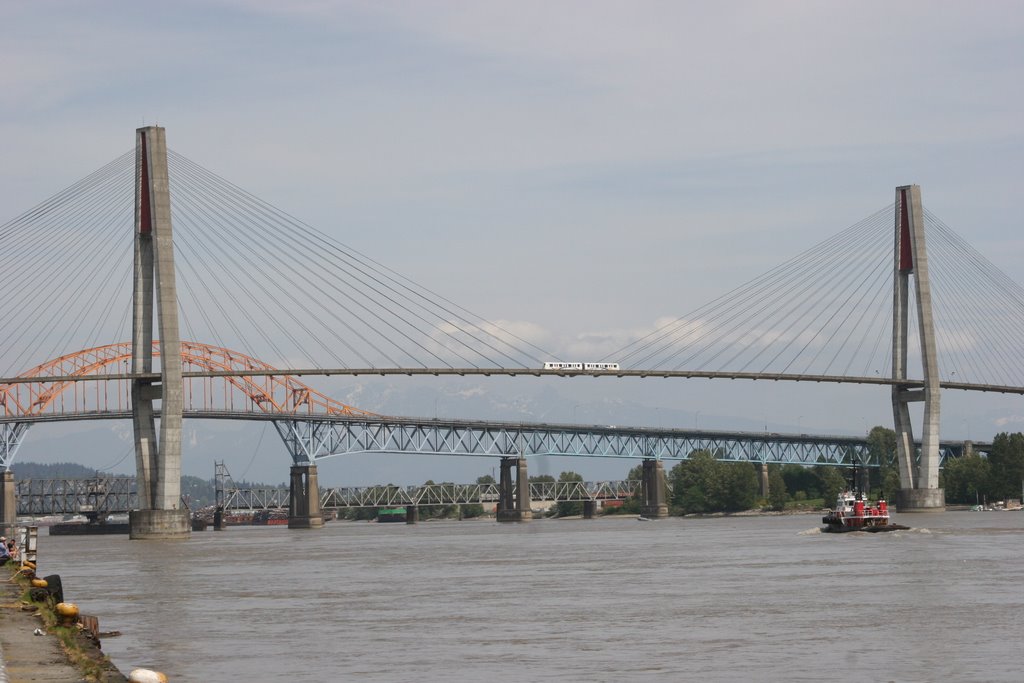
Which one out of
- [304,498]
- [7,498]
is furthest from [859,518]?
[7,498]

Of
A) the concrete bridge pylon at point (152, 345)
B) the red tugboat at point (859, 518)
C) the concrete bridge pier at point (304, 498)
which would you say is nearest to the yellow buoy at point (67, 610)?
the concrete bridge pylon at point (152, 345)

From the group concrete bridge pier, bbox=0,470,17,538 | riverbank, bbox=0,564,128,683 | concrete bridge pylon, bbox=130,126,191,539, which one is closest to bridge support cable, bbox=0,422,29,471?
concrete bridge pier, bbox=0,470,17,538

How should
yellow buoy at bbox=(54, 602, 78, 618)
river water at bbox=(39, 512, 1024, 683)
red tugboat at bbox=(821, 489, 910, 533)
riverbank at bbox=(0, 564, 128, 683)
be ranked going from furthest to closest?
red tugboat at bbox=(821, 489, 910, 533)
yellow buoy at bbox=(54, 602, 78, 618)
river water at bbox=(39, 512, 1024, 683)
riverbank at bbox=(0, 564, 128, 683)

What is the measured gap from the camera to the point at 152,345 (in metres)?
102

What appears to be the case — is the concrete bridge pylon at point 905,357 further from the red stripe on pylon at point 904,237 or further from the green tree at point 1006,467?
the green tree at point 1006,467

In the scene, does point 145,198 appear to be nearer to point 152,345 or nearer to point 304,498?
point 152,345

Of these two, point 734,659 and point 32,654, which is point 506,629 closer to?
point 734,659

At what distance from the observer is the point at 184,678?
3303cm

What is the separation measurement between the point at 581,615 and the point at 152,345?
6206 cm

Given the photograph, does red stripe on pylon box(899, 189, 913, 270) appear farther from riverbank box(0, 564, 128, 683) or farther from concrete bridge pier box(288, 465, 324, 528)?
riverbank box(0, 564, 128, 683)

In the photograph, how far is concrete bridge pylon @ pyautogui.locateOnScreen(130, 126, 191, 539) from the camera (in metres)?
97.9

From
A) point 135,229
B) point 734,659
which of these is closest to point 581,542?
point 135,229

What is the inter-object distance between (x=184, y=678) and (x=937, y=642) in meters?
17.6

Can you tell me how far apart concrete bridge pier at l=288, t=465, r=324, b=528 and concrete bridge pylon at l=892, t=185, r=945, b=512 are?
263 feet
